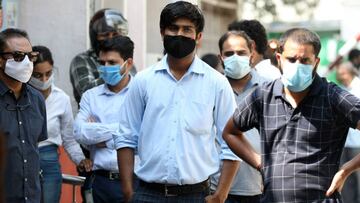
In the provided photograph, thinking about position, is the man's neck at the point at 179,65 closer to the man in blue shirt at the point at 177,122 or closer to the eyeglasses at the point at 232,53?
the man in blue shirt at the point at 177,122

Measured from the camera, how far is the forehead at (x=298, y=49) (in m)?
4.91

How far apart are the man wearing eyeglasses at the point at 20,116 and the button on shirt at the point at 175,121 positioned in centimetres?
71

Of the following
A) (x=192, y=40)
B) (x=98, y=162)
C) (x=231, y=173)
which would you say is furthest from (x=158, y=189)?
(x=98, y=162)

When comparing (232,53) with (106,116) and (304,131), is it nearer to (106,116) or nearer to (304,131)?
(106,116)

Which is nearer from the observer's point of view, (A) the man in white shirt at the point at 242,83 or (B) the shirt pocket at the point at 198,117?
(B) the shirt pocket at the point at 198,117

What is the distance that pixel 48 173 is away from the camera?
674cm

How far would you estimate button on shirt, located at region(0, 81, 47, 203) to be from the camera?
17.5ft

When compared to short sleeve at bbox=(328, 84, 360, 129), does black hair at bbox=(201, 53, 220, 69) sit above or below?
below

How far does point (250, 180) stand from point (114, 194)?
1.11 metres

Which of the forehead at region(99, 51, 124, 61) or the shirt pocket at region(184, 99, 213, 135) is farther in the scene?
the forehead at region(99, 51, 124, 61)

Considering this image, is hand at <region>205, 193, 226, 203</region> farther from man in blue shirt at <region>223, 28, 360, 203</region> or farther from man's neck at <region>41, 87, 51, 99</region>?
man's neck at <region>41, 87, 51, 99</region>

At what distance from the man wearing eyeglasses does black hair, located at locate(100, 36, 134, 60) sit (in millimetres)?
1220

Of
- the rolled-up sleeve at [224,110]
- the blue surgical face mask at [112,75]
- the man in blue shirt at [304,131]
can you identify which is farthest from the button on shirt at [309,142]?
the blue surgical face mask at [112,75]

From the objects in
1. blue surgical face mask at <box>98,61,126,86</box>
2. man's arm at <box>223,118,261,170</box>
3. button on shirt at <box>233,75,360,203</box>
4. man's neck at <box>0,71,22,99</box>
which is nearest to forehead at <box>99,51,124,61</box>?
blue surgical face mask at <box>98,61,126,86</box>
